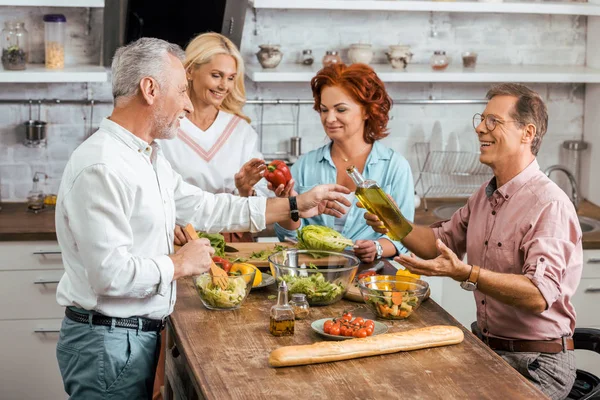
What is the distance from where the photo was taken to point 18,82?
5004mm

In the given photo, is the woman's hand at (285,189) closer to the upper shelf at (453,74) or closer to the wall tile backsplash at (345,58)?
the upper shelf at (453,74)

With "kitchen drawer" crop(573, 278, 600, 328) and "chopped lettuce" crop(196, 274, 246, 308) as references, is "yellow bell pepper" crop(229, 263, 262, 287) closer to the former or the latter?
"chopped lettuce" crop(196, 274, 246, 308)

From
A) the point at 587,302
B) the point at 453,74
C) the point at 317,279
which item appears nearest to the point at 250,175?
the point at 317,279

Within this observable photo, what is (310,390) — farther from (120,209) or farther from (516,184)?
(516,184)

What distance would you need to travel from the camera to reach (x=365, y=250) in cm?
352

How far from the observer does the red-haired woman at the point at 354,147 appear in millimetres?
3930

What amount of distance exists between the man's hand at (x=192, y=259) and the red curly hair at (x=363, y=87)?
4.59ft

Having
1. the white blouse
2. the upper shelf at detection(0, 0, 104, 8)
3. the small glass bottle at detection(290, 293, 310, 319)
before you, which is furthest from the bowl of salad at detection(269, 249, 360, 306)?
the upper shelf at detection(0, 0, 104, 8)

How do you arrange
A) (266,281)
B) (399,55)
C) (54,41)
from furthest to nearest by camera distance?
(399,55), (54,41), (266,281)

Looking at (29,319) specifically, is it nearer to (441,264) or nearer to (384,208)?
(384,208)

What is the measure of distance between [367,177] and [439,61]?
1.47 metres

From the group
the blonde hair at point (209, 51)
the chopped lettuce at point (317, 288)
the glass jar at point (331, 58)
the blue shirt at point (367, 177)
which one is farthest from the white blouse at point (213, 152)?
the chopped lettuce at point (317, 288)

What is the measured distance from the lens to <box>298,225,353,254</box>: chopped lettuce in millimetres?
3424

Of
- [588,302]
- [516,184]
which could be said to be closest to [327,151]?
[516,184]
